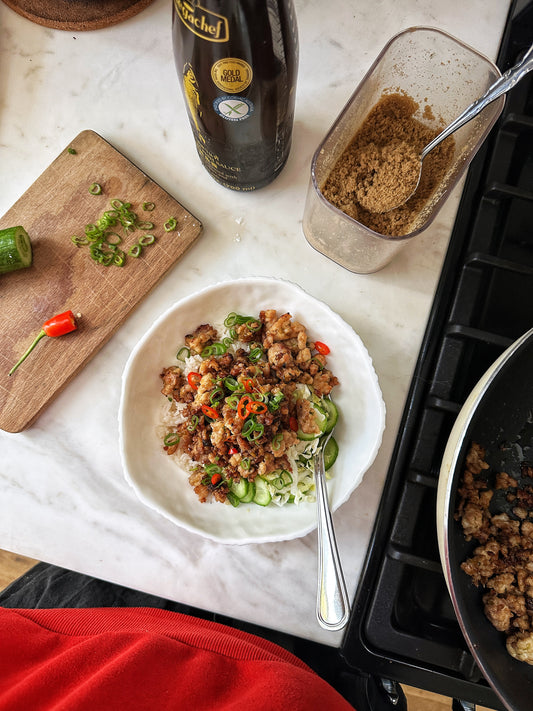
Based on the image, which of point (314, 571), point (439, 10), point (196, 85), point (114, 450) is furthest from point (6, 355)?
point (439, 10)

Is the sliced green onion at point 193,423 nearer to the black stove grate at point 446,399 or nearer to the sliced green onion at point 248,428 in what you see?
the sliced green onion at point 248,428

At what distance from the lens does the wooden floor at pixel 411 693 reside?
1.69 m

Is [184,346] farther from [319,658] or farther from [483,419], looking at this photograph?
[319,658]

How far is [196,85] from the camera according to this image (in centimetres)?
91

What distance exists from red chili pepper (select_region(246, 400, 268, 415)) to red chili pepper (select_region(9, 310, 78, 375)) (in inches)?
19.9

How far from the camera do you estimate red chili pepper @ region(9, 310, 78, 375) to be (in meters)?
1.18

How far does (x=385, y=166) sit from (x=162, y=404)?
Result: 74cm

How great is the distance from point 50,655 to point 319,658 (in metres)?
0.69

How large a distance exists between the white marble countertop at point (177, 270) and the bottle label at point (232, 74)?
0.38 metres

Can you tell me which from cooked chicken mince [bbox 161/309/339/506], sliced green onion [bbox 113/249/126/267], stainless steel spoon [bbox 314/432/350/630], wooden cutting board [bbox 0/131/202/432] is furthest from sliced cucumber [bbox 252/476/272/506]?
sliced green onion [bbox 113/249/126/267]

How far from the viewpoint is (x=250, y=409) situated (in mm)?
1015

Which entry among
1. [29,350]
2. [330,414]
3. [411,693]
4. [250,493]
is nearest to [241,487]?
[250,493]

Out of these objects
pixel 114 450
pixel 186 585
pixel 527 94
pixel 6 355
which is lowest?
pixel 186 585

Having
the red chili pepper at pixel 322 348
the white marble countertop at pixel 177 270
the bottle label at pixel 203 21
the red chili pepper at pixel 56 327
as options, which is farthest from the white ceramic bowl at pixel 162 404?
the bottle label at pixel 203 21
